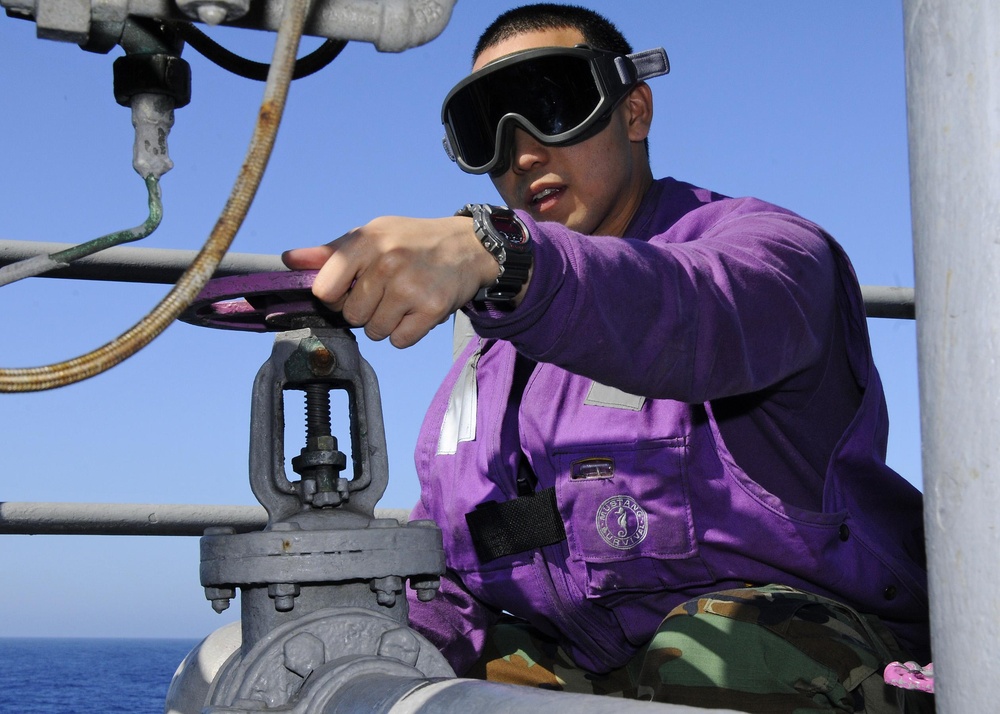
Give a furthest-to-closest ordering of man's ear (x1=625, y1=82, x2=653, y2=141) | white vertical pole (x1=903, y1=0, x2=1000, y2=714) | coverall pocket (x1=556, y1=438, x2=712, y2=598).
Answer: man's ear (x1=625, y1=82, x2=653, y2=141) → coverall pocket (x1=556, y1=438, x2=712, y2=598) → white vertical pole (x1=903, y1=0, x2=1000, y2=714)

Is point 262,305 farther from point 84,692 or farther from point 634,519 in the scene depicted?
point 84,692

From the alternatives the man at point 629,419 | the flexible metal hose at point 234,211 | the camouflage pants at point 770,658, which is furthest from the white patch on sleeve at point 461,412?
the flexible metal hose at point 234,211

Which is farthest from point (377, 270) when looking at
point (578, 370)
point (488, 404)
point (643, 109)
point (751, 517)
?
point (643, 109)

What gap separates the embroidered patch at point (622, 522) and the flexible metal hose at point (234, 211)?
95 centimetres

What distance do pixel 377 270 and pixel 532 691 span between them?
463mm

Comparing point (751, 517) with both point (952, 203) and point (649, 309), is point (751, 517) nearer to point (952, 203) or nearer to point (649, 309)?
point (649, 309)

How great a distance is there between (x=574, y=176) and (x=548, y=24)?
344mm

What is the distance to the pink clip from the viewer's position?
1.17 m

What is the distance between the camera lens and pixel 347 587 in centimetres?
121

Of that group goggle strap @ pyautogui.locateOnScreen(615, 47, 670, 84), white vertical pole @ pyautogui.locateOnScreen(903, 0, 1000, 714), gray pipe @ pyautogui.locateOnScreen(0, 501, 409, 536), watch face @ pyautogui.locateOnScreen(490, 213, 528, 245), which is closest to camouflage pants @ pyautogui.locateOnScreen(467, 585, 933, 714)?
watch face @ pyautogui.locateOnScreen(490, 213, 528, 245)

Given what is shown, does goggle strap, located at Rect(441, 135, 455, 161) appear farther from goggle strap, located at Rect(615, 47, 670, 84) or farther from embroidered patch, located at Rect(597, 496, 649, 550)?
embroidered patch, located at Rect(597, 496, 649, 550)

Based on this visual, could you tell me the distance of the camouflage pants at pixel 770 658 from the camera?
135cm

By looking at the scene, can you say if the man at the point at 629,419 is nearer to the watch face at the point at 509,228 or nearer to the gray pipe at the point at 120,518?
the watch face at the point at 509,228

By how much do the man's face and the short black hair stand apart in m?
0.03
